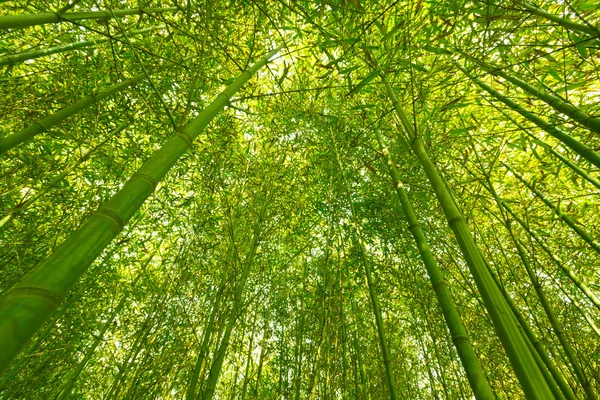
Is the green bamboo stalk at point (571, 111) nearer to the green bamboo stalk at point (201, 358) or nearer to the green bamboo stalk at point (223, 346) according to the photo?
the green bamboo stalk at point (223, 346)

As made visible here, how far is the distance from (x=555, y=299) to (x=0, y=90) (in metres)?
5.68

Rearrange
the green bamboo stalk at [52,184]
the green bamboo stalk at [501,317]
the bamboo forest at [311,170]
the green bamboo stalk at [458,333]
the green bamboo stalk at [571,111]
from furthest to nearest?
1. the green bamboo stalk at [52,184]
2. the bamboo forest at [311,170]
3. the green bamboo stalk at [571,111]
4. the green bamboo stalk at [458,333]
5. the green bamboo stalk at [501,317]

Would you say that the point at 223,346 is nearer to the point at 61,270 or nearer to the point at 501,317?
the point at 61,270

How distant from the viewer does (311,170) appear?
3672mm

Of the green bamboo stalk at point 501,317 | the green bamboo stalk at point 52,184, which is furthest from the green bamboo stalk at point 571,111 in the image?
the green bamboo stalk at point 52,184

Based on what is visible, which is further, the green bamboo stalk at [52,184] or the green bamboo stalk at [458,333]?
the green bamboo stalk at [52,184]

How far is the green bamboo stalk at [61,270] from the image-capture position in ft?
2.03

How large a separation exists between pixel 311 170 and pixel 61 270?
3.08m

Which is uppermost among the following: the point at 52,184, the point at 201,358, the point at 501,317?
the point at 52,184

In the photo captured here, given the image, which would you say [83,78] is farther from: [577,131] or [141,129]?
→ [577,131]

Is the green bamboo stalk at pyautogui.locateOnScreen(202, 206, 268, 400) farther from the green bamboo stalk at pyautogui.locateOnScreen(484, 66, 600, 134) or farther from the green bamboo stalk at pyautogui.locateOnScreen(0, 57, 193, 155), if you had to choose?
the green bamboo stalk at pyautogui.locateOnScreen(484, 66, 600, 134)

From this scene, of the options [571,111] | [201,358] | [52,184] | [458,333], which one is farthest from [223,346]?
[571,111]

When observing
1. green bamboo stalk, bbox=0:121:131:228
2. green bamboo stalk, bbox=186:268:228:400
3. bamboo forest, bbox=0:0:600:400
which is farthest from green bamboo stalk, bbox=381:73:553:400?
green bamboo stalk, bbox=0:121:131:228

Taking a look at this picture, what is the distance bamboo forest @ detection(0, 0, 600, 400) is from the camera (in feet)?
4.92
